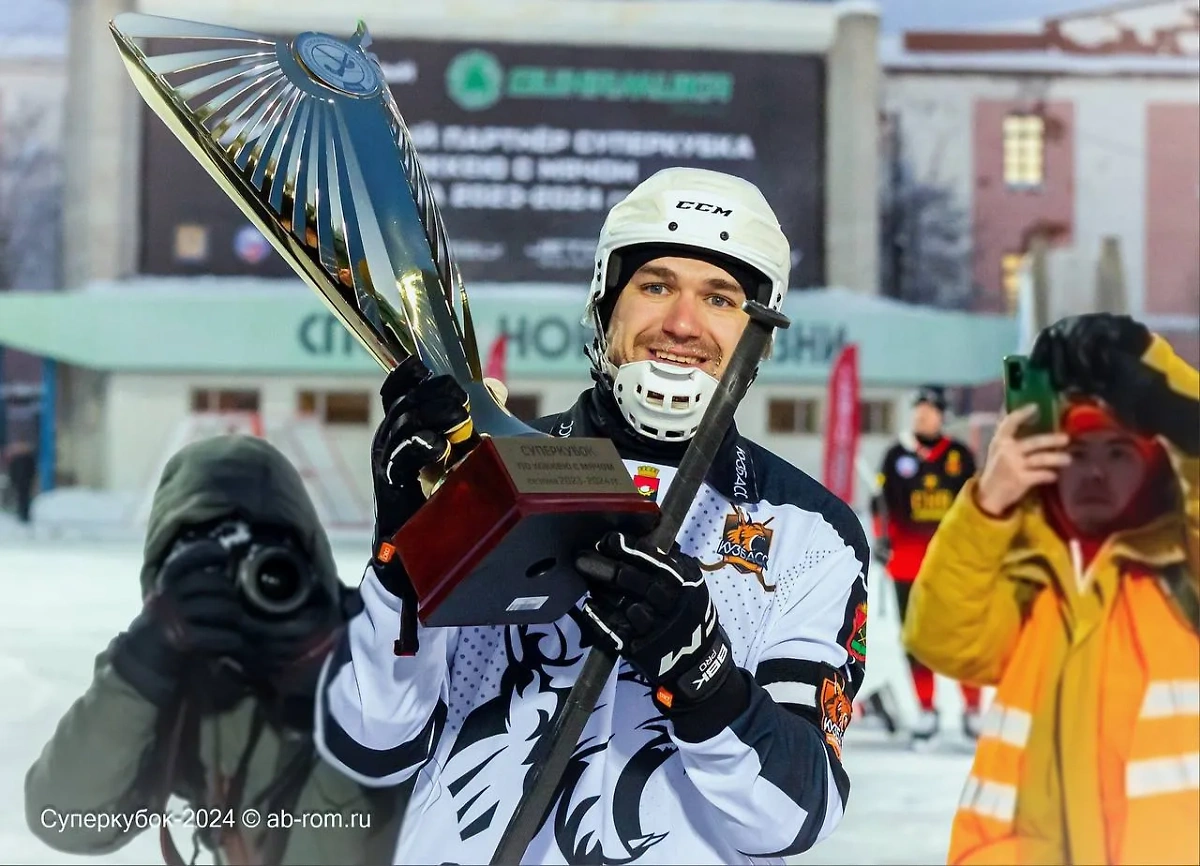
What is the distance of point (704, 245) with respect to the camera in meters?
1.20

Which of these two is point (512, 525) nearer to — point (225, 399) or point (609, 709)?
point (609, 709)

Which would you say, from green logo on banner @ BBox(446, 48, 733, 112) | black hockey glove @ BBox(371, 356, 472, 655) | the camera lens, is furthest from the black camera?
green logo on banner @ BBox(446, 48, 733, 112)

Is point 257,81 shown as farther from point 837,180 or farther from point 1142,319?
point 837,180

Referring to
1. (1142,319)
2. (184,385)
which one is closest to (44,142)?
(184,385)

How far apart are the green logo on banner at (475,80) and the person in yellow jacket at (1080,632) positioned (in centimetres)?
215

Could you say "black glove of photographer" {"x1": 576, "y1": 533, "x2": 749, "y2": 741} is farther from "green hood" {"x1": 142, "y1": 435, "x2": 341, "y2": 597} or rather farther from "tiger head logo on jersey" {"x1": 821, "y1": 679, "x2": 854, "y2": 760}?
"green hood" {"x1": 142, "y1": 435, "x2": 341, "y2": 597}

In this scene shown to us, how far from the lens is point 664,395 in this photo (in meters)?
1.17

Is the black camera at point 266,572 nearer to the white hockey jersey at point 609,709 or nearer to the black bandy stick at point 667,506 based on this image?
the white hockey jersey at point 609,709

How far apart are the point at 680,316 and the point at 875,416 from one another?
2848mm

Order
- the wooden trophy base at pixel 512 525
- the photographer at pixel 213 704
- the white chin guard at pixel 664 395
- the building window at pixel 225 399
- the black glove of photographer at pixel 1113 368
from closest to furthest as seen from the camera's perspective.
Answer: the wooden trophy base at pixel 512 525 → the white chin guard at pixel 664 395 → the photographer at pixel 213 704 → the black glove of photographer at pixel 1113 368 → the building window at pixel 225 399

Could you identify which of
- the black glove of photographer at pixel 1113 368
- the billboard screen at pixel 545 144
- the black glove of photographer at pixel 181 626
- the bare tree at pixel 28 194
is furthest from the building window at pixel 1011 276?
the bare tree at pixel 28 194

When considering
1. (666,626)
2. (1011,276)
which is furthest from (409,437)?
(1011,276)

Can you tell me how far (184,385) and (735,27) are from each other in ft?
6.91

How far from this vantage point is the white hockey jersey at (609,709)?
1121mm
